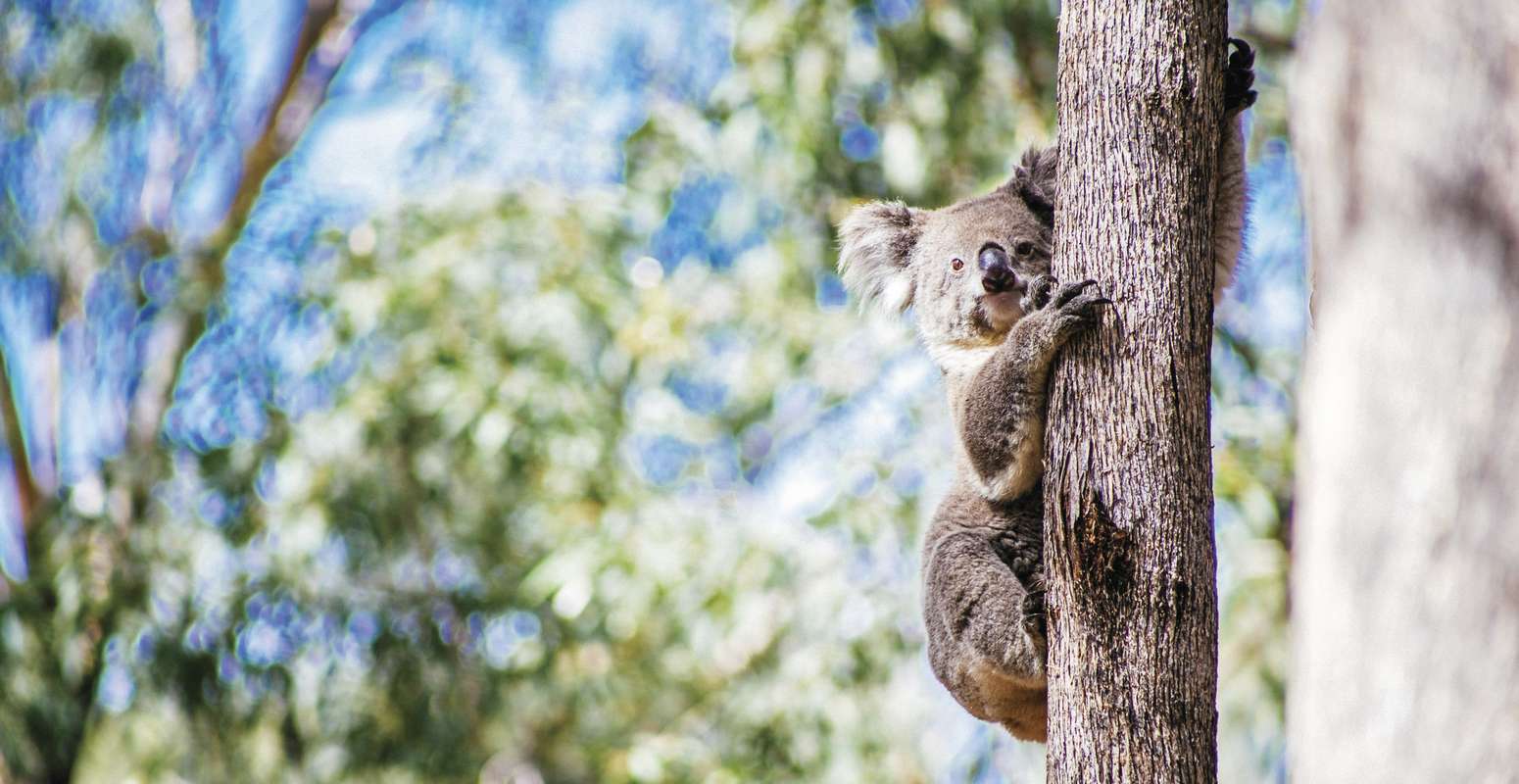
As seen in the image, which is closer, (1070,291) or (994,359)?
(1070,291)

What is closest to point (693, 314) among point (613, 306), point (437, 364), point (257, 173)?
point (613, 306)

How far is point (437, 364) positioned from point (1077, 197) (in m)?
4.20

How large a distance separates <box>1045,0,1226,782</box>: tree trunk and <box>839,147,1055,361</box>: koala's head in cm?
82

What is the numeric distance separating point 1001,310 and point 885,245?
2.01ft

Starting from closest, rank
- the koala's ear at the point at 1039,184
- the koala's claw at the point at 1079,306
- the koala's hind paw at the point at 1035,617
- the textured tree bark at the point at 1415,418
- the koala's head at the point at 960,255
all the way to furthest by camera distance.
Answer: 1. the textured tree bark at the point at 1415,418
2. the koala's claw at the point at 1079,306
3. the koala's hind paw at the point at 1035,617
4. the koala's head at the point at 960,255
5. the koala's ear at the point at 1039,184

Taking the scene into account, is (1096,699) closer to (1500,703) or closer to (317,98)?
(1500,703)

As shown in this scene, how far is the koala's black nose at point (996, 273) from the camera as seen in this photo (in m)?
2.85

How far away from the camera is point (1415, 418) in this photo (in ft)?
4.23

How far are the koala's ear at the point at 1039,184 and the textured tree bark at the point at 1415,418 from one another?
1676 millimetres

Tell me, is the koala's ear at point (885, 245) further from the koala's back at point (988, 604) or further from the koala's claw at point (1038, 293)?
the koala's claw at point (1038, 293)

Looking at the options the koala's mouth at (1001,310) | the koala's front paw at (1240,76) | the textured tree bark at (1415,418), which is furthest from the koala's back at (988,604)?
the textured tree bark at (1415,418)

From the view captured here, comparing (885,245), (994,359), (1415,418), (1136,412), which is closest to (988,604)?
(994,359)

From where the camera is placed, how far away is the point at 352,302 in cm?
577

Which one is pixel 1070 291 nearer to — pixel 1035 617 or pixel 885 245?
pixel 1035 617
